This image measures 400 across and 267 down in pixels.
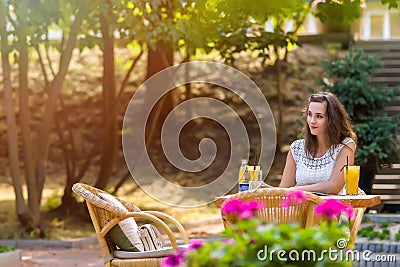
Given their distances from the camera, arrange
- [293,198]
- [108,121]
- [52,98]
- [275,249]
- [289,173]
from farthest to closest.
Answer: [108,121]
[52,98]
[289,173]
[293,198]
[275,249]

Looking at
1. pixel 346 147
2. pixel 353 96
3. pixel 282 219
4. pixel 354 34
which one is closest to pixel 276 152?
pixel 354 34

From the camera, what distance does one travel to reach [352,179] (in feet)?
16.6

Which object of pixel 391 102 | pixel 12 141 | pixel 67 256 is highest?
pixel 391 102

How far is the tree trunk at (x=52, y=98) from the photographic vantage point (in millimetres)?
9625

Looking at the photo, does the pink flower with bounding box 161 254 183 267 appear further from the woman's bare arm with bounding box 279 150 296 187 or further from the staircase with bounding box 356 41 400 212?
the staircase with bounding box 356 41 400 212

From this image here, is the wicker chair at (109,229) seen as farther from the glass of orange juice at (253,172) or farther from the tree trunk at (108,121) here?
the tree trunk at (108,121)

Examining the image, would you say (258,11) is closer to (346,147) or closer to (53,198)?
(346,147)

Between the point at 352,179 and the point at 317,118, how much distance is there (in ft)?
1.57

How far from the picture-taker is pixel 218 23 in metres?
9.30

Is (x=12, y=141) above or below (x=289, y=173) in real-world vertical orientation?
below

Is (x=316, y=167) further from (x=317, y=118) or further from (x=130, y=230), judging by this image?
(x=130, y=230)

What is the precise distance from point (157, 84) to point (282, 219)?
8.62 metres

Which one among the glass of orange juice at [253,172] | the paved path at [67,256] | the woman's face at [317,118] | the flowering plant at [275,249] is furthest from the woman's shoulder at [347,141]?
the flowering plant at [275,249]

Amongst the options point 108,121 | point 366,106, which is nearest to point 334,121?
point 366,106
